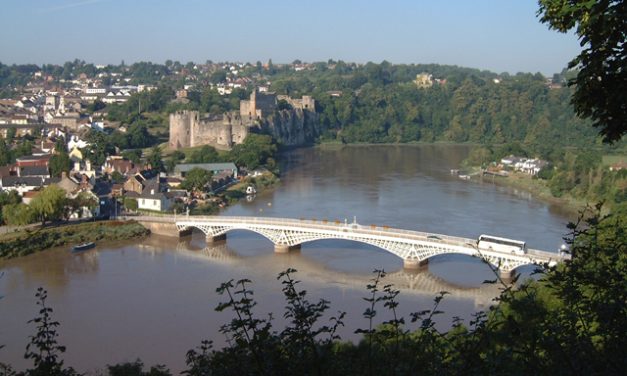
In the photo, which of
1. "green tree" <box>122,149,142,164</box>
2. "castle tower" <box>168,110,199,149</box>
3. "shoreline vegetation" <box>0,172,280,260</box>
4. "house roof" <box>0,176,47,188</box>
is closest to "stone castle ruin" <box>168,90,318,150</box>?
"castle tower" <box>168,110,199,149</box>

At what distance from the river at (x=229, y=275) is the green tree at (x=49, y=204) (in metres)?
1.56

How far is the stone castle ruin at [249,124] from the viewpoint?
31391 millimetres

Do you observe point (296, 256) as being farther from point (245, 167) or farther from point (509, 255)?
point (245, 167)

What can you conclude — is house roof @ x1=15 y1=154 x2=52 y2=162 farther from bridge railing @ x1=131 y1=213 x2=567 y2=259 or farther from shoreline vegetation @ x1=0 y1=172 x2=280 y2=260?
bridge railing @ x1=131 y1=213 x2=567 y2=259

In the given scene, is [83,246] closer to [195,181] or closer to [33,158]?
[195,181]

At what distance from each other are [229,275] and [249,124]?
20.3 meters

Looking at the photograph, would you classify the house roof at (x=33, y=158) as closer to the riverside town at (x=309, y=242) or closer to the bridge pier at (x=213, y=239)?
the riverside town at (x=309, y=242)

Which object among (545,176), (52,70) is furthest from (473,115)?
(52,70)

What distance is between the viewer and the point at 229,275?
523 inches

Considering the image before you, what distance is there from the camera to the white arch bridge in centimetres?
1262

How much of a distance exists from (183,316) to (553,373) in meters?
8.54

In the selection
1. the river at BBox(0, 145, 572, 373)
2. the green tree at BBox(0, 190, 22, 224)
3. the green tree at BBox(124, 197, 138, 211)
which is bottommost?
the river at BBox(0, 145, 572, 373)

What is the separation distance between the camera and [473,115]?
45844 millimetres

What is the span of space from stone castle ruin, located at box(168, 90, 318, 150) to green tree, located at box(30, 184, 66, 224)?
Result: 1416 centimetres
